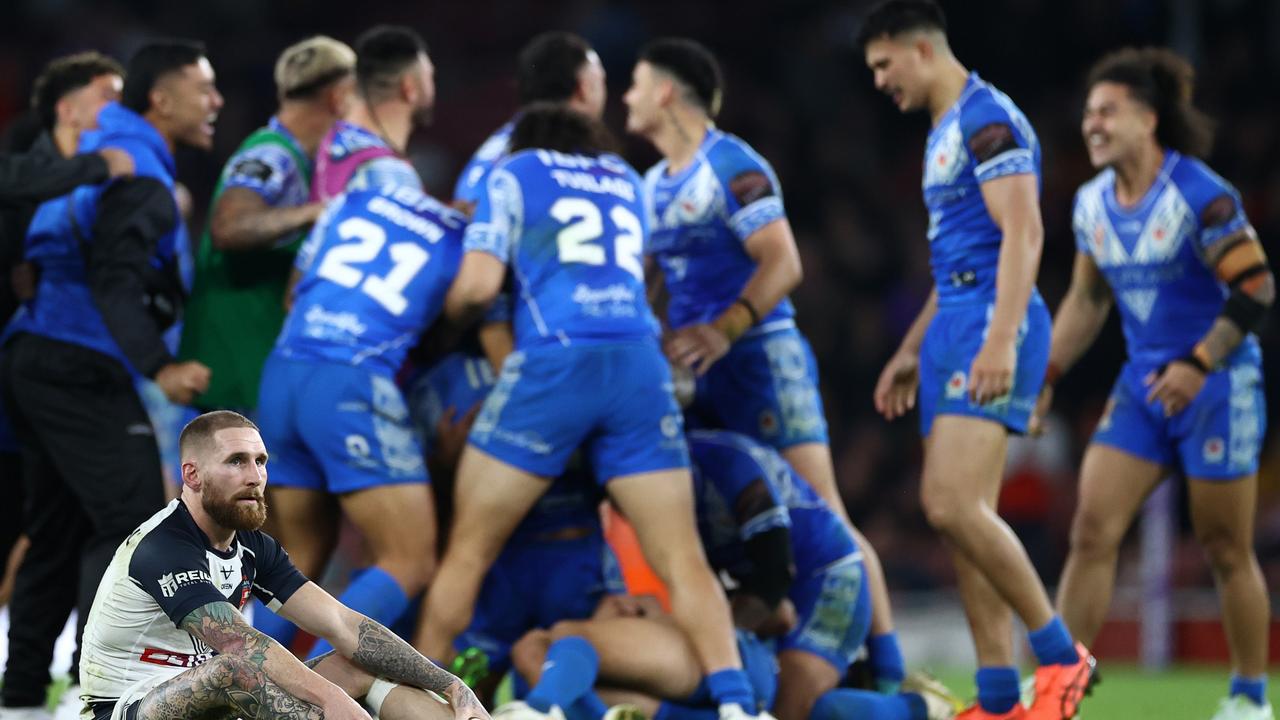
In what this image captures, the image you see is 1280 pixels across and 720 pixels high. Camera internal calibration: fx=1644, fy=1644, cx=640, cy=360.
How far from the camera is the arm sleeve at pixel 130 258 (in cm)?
559

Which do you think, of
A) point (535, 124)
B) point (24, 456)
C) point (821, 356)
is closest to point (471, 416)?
point (535, 124)

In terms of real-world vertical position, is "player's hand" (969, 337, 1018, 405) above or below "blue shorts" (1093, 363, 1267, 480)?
above

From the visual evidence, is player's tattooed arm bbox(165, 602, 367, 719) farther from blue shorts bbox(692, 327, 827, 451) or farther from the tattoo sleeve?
blue shorts bbox(692, 327, 827, 451)

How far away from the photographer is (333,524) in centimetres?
619

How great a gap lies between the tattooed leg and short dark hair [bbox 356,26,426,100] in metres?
3.24

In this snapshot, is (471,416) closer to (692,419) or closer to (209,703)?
(692,419)

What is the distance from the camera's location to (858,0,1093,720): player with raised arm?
554 cm

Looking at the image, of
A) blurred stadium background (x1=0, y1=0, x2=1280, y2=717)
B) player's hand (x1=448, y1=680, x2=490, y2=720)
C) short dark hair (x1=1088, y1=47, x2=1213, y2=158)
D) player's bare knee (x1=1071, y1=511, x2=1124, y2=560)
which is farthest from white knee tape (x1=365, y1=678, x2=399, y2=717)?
blurred stadium background (x1=0, y1=0, x2=1280, y2=717)

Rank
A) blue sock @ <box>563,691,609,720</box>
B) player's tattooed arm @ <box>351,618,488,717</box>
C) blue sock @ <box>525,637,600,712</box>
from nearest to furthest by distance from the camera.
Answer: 1. player's tattooed arm @ <box>351,618,488,717</box>
2. blue sock @ <box>525,637,600,712</box>
3. blue sock @ <box>563,691,609,720</box>

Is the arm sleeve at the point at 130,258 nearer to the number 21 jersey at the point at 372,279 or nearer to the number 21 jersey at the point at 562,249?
the number 21 jersey at the point at 372,279

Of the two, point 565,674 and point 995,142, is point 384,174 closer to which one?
point 565,674

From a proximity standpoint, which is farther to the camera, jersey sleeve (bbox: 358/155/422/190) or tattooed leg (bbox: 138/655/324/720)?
jersey sleeve (bbox: 358/155/422/190)

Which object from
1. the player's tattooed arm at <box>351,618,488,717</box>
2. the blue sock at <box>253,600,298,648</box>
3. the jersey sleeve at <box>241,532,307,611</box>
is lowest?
the blue sock at <box>253,600,298,648</box>

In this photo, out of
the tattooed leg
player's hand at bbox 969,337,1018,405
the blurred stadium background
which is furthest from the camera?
the blurred stadium background
